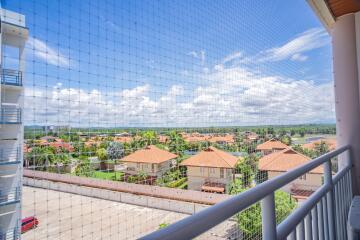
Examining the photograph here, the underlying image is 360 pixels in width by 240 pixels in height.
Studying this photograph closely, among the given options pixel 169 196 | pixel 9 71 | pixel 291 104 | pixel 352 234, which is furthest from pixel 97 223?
pixel 291 104

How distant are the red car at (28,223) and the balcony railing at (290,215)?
79 cm

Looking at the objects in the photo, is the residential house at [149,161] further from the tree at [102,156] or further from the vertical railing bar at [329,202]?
the vertical railing bar at [329,202]

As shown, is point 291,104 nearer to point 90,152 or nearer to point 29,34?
point 90,152

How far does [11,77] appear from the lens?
0.85m

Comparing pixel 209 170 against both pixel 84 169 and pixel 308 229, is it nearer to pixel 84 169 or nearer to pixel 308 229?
pixel 308 229

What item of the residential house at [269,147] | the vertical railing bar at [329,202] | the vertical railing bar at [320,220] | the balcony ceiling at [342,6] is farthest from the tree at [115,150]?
the balcony ceiling at [342,6]

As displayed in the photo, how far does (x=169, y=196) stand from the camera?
157 cm

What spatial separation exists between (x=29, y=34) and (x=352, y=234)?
2.19m

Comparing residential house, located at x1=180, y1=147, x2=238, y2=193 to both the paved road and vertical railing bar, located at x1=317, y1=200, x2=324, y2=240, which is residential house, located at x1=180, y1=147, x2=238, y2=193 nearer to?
the paved road

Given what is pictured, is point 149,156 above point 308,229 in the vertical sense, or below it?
above

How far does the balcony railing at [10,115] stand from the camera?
77 centimetres

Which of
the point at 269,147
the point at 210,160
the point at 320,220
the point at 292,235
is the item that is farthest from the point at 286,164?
the point at 292,235

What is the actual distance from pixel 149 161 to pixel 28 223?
663mm

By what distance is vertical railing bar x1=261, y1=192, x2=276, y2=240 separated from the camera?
69cm
